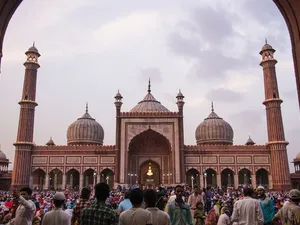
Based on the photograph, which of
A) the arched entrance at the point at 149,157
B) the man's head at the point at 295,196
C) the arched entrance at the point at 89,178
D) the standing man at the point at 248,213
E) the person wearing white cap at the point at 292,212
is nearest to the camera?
the person wearing white cap at the point at 292,212

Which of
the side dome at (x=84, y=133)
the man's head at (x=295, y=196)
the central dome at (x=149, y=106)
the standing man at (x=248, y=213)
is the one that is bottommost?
the standing man at (x=248, y=213)

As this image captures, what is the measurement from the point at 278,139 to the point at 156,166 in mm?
11736

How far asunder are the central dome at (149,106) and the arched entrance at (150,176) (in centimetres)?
620

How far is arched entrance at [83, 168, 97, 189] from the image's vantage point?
103 ft

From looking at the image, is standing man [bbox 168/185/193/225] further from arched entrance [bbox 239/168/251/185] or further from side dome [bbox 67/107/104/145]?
side dome [bbox 67/107/104/145]

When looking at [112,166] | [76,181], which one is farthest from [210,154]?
[76,181]

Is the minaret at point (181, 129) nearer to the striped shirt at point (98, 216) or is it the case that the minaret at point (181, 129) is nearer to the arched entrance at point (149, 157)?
the arched entrance at point (149, 157)

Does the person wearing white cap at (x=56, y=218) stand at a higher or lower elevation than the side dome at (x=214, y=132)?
lower

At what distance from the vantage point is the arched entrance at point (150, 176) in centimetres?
3225

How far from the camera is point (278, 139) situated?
30.3 metres

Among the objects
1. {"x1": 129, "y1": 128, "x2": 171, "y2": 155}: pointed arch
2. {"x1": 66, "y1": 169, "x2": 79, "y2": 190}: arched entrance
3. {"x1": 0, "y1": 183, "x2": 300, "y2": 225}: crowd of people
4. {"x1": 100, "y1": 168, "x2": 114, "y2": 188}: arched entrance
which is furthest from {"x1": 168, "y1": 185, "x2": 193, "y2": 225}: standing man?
{"x1": 66, "y1": 169, "x2": 79, "y2": 190}: arched entrance

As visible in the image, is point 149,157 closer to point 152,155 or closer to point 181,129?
point 152,155

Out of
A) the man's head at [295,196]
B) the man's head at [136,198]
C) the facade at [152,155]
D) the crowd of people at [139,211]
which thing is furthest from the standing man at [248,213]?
the facade at [152,155]

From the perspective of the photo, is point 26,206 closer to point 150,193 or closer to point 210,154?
point 150,193
